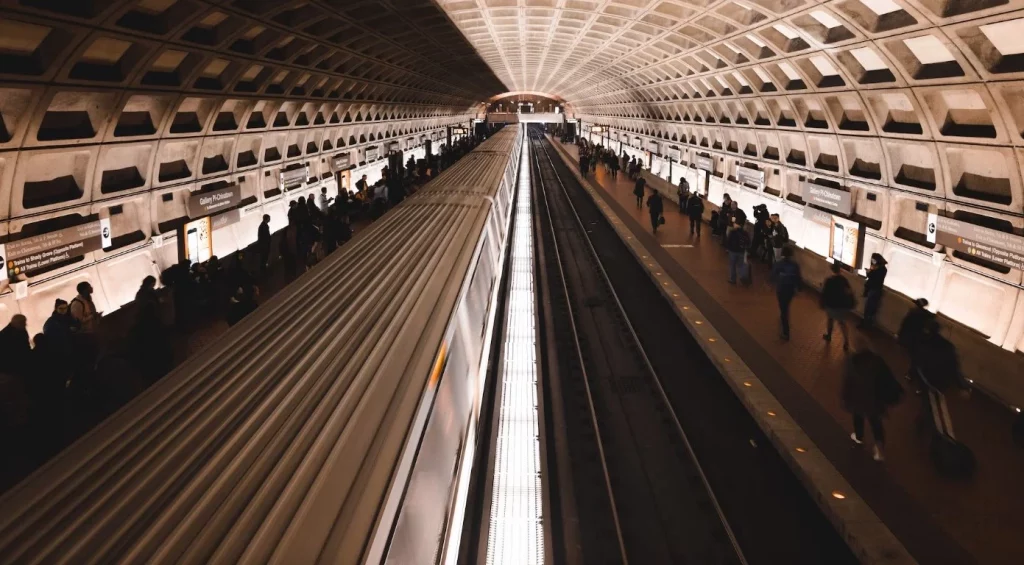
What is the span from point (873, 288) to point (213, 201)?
42.4 ft

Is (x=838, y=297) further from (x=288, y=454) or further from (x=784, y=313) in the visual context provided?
(x=288, y=454)

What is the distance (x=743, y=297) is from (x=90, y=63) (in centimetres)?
1208

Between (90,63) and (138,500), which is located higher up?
(90,63)

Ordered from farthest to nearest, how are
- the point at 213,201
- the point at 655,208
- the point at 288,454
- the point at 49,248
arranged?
the point at 655,208
the point at 213,201
the point at 49,248
the point at 288,454

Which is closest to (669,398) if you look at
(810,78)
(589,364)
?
(589,364)

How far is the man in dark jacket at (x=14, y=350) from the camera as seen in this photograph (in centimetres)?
639

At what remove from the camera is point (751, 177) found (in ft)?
55.8

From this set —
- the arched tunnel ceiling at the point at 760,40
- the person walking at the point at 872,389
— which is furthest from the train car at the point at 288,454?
the arched tunnel ceiling at the point at 760,40

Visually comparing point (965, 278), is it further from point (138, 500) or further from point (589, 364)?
point (138, 500)

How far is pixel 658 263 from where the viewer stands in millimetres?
14688

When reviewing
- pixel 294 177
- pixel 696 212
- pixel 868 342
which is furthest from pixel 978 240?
pixel 294 177

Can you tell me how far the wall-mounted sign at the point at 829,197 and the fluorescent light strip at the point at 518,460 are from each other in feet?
21.4

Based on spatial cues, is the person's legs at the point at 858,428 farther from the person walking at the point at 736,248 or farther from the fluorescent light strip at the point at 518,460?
the person walking at the point at 736,248

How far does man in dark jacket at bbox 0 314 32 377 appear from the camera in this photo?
6.39 m
